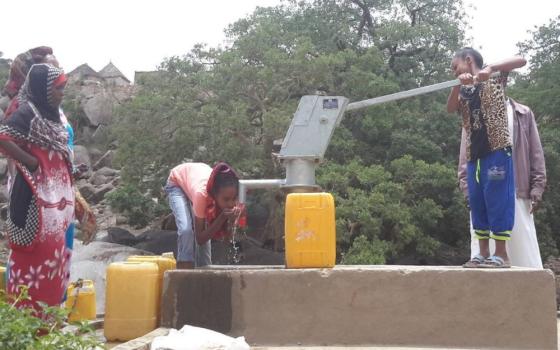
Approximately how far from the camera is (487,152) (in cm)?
338

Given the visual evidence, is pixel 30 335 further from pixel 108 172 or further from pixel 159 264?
pixel 108 172

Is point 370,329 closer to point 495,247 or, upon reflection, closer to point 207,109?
point 495,247

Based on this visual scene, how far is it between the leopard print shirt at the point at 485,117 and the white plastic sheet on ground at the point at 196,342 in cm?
169

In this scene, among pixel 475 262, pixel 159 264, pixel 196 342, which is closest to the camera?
pixel 196 342

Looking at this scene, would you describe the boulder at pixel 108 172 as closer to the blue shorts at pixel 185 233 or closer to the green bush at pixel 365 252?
the green bush at pixel 365 252

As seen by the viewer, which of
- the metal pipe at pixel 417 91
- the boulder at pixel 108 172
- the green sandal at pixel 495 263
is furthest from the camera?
the boulder at pixel 108 172

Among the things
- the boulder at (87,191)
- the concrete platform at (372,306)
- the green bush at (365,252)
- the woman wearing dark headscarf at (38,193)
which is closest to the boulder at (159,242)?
the green bush at (365,252)

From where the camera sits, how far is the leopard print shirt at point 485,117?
3.38 meters

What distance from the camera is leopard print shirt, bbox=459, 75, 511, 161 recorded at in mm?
3377

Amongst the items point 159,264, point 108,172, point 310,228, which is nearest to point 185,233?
point 159,264

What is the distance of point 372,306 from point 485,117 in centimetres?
123

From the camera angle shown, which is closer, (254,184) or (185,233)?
(254,184)

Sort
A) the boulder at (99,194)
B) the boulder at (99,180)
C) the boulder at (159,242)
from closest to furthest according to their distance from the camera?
the boulder at (159,242), the boulder at (99,194), the boulder at (99,180)

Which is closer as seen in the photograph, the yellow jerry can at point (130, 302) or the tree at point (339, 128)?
the yellow jerry can at point (130, 302)
